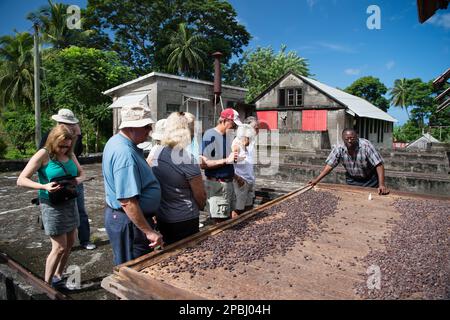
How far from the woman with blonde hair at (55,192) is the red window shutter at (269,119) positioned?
66.1 feet

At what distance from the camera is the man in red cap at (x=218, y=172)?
3570mm

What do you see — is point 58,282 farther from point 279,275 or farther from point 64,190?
point 279,275

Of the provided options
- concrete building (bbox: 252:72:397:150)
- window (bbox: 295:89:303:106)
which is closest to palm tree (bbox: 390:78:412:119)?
concrete building (bbox: 252:72:397:150)

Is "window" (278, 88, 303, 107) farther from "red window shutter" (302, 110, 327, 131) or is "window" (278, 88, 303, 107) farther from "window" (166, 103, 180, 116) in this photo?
"window" (166, 103, 180, 116)

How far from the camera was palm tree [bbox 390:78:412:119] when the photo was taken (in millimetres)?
49031

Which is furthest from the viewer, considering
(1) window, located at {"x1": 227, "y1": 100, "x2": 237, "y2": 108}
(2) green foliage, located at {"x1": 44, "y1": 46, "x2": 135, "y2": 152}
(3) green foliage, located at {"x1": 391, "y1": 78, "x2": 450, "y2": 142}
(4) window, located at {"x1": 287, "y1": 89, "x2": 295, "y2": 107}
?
(3) green foliage, located at {"x1": 391, "y1": 78, "x2": 450, "y2": 142}

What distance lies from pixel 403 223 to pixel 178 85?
14.1 meters

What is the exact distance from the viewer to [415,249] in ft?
7.33

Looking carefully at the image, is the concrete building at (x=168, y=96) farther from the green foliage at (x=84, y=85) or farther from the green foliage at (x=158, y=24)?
the green foliage at (x=158, y=24)

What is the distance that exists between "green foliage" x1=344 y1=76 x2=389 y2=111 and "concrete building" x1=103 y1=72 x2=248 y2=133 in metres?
35.6

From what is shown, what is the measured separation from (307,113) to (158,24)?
1713 cm

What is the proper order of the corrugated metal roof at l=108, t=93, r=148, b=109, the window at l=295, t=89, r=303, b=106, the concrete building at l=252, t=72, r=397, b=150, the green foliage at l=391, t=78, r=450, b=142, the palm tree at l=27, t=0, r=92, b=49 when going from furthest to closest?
1. the green foliage at l=391, t=78, r=450, b=142
2. the palm tree at l=27, t=0, r=92, b=49
3. the window at l=295, t=89, r=303, b=106
4. the concrete building at l=252, t=72, r=397, b=150
5. the corrugated metal roof at l=108, t=93, r=148, b=109
